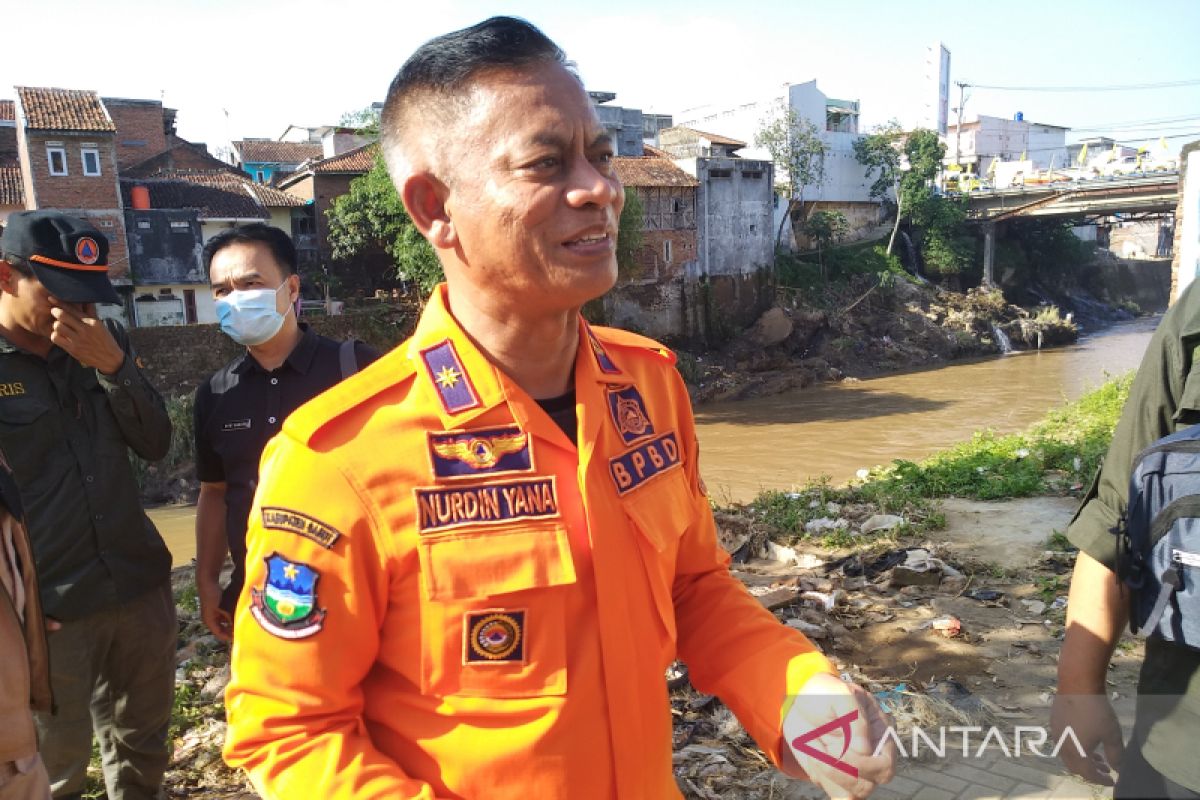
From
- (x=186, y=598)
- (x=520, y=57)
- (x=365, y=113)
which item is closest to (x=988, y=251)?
(x=365, y=113)

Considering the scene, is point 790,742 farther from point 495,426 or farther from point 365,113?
point 365,113

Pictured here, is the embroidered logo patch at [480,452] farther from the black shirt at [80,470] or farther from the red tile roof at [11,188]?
the red tile roof at [11,188]

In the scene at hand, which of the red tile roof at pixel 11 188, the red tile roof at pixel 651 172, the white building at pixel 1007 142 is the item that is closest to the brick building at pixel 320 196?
the red tile roof at pixel 11 188

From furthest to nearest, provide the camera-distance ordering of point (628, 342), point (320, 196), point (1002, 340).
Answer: point (1002, 340)
point (320, 196)
point (628, 342)

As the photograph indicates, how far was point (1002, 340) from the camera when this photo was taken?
28797 mm

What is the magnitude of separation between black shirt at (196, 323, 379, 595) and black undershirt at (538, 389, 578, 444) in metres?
1.75

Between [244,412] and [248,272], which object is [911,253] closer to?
[248,272]

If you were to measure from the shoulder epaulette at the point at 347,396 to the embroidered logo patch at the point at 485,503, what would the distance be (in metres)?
0.18

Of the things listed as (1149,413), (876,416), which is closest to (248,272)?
(1149,413)

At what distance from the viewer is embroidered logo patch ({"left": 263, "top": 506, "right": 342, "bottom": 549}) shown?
47.9 inches

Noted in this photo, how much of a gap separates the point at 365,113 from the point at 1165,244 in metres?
43.3

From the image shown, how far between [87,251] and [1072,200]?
34.2 metres

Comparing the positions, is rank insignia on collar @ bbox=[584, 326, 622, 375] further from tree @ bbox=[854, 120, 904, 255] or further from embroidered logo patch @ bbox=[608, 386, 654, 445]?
tree @ bbox=[854, 120, 904, 255]

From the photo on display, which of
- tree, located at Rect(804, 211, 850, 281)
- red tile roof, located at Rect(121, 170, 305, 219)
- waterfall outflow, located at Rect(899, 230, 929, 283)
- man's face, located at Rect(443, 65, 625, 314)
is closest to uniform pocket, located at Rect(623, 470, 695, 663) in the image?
man's face, located at Rect(443, 65, 625, 314)
